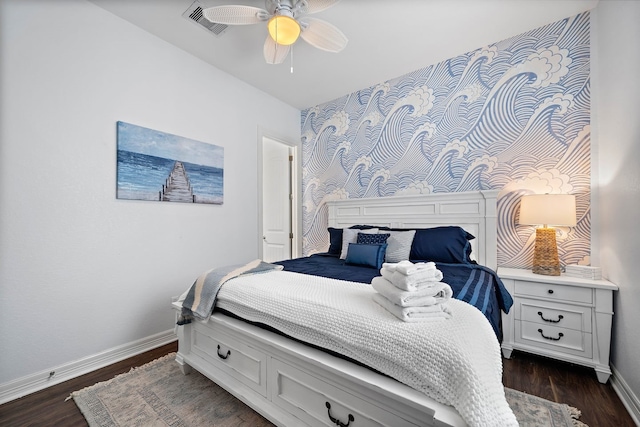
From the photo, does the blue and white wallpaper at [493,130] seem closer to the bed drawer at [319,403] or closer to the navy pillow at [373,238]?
the navy pillow at [373,238]

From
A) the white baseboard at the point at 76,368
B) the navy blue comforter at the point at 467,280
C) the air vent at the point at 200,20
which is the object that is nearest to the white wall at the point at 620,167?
the navy blue comforter at the point at 467,280

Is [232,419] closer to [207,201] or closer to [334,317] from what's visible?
[334,317]

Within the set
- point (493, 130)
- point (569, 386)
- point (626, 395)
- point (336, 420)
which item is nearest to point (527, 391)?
point (569, 386)

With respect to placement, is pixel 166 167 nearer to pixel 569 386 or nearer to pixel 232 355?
pixel 232 355

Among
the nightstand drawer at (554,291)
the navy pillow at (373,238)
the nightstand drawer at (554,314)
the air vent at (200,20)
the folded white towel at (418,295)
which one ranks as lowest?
the nightstand drawer at (554,314)

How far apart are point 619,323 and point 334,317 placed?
203cm

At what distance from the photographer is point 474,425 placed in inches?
29.4

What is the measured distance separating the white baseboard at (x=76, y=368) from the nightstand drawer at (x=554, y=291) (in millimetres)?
3060

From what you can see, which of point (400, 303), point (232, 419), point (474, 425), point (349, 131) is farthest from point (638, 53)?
point (232, 419)

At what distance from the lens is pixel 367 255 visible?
2.19m

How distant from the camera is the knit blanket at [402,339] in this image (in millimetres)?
810

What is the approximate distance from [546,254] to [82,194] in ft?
11.8

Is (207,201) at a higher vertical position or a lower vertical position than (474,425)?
higher

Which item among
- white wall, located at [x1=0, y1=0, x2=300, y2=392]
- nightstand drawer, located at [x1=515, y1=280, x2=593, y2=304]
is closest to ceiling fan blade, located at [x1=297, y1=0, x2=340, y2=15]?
white wall, located at [x1=0, y1=0, x2=300, y2=392]
